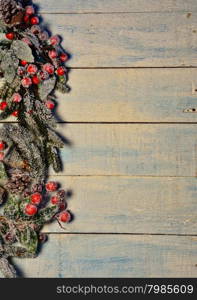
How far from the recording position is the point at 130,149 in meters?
1.37

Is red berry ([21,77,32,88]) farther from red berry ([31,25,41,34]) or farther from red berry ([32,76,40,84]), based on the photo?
red berry ([31,25,41,34])

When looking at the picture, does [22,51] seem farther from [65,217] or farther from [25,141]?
[65,217]

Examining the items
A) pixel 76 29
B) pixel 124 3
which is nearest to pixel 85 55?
pixel 76 29

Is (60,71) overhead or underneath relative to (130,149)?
overhead

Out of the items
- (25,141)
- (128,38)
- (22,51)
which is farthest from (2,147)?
(128,38)

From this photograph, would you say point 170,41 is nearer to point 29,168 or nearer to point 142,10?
point 142,10

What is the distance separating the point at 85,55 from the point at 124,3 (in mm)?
189

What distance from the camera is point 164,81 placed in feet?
4.52

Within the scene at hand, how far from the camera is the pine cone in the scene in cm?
131

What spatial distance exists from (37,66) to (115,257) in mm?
581

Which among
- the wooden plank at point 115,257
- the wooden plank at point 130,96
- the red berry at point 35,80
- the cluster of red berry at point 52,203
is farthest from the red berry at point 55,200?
the red berry at point 35,80
